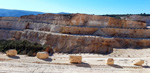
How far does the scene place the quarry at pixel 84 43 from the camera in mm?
9711

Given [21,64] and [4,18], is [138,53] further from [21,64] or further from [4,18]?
[4,18]

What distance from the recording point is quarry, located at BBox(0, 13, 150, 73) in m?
9.71

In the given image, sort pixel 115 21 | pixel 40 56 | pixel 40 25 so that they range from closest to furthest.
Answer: pixel 40 56, pixel 115 21, pixel 40 25

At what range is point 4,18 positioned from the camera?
37.9m

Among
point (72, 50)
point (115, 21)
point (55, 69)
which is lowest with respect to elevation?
point (72, 50)

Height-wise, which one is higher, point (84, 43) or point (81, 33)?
point (81, 33)

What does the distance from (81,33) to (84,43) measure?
489 centimetres

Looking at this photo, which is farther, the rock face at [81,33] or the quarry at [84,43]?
the rock face at [81,33]

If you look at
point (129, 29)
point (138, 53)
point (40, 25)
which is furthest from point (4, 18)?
point (138, 53)

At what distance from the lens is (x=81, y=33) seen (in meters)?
27.4

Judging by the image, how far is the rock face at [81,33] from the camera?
22641mm

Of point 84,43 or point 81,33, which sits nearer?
point 84,43

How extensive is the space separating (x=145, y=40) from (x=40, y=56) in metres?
18.5

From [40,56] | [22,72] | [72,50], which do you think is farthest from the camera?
[72,50]
